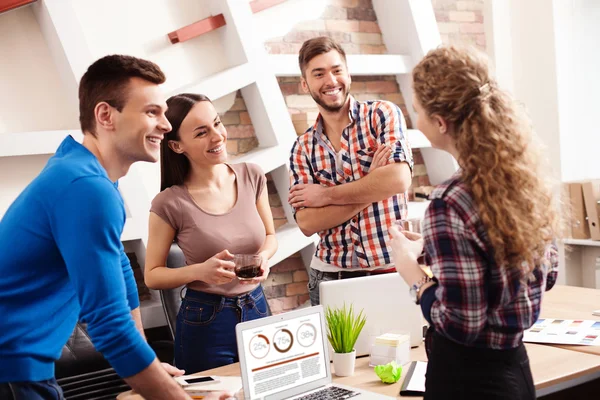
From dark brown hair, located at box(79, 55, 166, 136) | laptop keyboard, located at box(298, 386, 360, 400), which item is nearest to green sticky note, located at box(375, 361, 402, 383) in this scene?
laptop keyboard, located at box(298, 386, 360, 400)

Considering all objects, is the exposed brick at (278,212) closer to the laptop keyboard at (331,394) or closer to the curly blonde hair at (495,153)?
the laptop keyboard at (331,394)

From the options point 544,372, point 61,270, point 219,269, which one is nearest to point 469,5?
point 219,269

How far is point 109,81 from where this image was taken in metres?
1.67

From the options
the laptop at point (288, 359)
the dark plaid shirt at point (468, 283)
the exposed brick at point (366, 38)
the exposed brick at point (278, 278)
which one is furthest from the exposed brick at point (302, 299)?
the dark plaid shirt at point (468, 283)

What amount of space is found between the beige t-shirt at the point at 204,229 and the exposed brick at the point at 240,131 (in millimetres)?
1341

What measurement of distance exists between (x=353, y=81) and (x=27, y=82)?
204 centimetres

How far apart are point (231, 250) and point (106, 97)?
3.17ft

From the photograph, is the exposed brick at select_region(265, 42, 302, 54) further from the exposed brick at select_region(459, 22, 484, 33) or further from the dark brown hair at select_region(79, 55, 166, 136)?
the dark brown hair at select_region(79, 55, 166, 136)

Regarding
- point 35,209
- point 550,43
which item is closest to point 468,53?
point 35,209

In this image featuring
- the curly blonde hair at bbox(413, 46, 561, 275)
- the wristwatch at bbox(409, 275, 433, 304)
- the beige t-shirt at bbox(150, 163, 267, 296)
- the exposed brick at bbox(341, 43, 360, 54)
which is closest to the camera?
the curly blonde hair at bbox(413, 46, 561, 275)

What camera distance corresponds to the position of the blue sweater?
145cm

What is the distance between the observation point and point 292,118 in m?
4.02

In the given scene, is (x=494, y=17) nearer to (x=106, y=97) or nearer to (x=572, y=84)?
(x=572, y=84)

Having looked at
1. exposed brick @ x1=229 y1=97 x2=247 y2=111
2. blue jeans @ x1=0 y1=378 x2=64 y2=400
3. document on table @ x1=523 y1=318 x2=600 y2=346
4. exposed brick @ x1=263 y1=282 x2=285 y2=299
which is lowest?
exposed brick @ x1=263 y1=282 x2=285 y2=299
